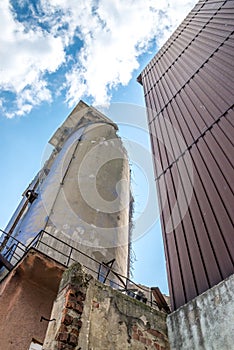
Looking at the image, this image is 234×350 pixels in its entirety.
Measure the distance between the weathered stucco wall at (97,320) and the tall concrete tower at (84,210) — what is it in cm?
294

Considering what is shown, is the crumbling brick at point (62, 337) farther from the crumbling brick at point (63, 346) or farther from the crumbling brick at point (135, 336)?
the crumbling brick at point (135, 336)

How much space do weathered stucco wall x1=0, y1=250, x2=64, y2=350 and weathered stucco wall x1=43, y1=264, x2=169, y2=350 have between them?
1850mm

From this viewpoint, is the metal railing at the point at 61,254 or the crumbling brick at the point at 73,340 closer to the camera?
the crumbling brick at the point at 73,340

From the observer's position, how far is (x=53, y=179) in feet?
41.4

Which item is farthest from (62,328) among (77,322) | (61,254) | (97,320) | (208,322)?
(61,254)

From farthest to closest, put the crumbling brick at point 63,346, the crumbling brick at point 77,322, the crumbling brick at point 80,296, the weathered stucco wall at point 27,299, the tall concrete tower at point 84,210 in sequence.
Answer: the tall concrete tower at point 84,210
the weathered stucco wall at point 27,299
the crumbling brick at point 80,296
the crumbling brick at point 77,322
the crumbling brick at point 63,346

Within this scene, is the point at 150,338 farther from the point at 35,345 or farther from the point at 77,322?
the point at 35,345

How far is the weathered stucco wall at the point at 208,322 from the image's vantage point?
10.7ft

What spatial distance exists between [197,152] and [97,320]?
142 inches

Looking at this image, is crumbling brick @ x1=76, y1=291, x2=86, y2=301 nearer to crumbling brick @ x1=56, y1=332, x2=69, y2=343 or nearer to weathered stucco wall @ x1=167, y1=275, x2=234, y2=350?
crumbling brick @ x1=56, y1=332, x2=69, y2=343

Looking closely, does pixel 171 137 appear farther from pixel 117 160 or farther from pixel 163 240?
pixel 117 160

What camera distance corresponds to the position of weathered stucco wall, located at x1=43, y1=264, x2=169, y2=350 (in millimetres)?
3281

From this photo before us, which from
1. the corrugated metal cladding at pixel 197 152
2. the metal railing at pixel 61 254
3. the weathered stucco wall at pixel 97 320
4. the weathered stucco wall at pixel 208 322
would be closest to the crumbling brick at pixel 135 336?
the weathered stucco wall at pixel 97 320

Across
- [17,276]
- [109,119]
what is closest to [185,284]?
[17,276]
